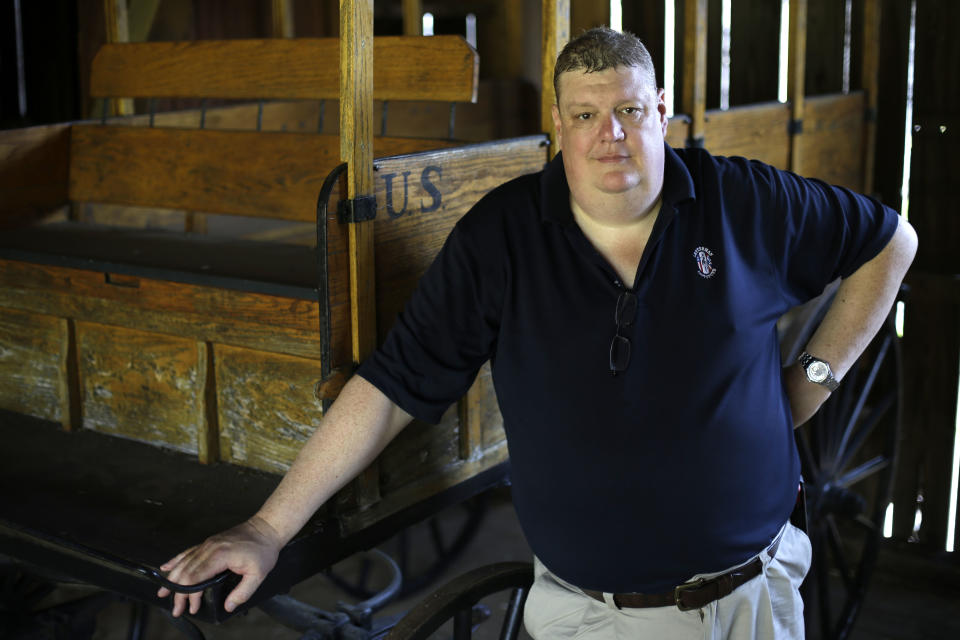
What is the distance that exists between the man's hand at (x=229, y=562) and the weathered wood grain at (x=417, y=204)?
1.67ft

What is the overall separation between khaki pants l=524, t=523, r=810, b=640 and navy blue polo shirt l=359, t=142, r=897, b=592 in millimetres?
66

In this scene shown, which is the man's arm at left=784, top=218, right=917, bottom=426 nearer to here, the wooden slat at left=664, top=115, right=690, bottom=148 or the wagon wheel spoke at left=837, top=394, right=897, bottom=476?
the wooden slat at left=664, top=115, right=690, bottom=148

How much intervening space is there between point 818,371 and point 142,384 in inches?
58.9

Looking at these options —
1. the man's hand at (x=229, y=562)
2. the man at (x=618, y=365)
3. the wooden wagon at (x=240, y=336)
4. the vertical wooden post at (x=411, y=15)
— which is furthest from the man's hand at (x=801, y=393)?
the vertical wooden post at (x=411, y=15)

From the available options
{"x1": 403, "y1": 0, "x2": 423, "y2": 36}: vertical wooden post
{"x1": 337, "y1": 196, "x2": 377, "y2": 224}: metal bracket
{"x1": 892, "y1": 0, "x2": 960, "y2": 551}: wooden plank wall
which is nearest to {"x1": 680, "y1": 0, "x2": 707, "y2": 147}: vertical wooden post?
{"x1": 403, "y1": 0, "x2": 423, "y2": 36}: vertical wooden post

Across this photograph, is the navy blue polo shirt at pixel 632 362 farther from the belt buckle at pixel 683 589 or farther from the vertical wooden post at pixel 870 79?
the vertical wooden post at pixel 870 79

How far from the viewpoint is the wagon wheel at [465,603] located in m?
2.10

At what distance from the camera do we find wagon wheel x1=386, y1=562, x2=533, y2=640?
210 centimetres

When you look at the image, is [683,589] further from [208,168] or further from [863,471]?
[863,471]

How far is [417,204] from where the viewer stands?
2.20 meters

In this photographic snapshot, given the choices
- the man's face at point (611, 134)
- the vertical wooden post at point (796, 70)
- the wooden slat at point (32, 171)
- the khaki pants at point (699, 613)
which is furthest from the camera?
the vertical wooden post at point (796, 70)

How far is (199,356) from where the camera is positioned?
7.55 ft

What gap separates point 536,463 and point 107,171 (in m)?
1.84

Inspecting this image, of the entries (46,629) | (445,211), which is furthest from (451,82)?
(46,629)
